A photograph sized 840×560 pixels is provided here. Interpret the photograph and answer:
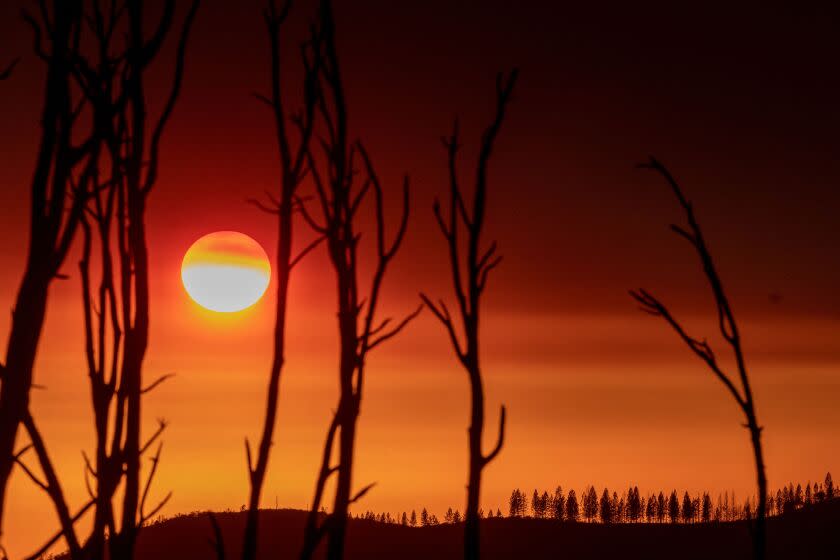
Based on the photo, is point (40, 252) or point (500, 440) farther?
point (500, 440)

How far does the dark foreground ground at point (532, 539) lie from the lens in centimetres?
1706

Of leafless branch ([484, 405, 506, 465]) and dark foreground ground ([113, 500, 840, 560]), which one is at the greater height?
leafless branch ([484, 405, 506, 465])

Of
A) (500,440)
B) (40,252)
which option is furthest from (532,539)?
(40,252)

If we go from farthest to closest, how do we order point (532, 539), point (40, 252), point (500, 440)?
point (532, 539), point (500, 440), point (40, 252)

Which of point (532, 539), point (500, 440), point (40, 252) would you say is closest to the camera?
point (40, 252)

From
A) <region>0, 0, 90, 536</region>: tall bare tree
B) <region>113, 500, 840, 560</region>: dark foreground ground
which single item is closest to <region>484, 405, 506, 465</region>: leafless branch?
<region>0, 0, 90, 536</region>: tall bare tree

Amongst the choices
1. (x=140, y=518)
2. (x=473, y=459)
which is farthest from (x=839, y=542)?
(x=140, y=518)

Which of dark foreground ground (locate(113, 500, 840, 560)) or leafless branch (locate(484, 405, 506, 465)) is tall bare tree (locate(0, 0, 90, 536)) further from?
dark foreground ground (locate(113, 500, 840, 560))

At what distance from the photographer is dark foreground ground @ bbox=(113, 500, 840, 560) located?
17.1 meters

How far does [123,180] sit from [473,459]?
1.81m

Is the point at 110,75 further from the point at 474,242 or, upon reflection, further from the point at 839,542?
the point at 839,542

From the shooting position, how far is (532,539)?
19297mm

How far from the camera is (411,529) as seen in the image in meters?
19.6

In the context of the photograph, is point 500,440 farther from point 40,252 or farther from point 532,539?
point 532,539
